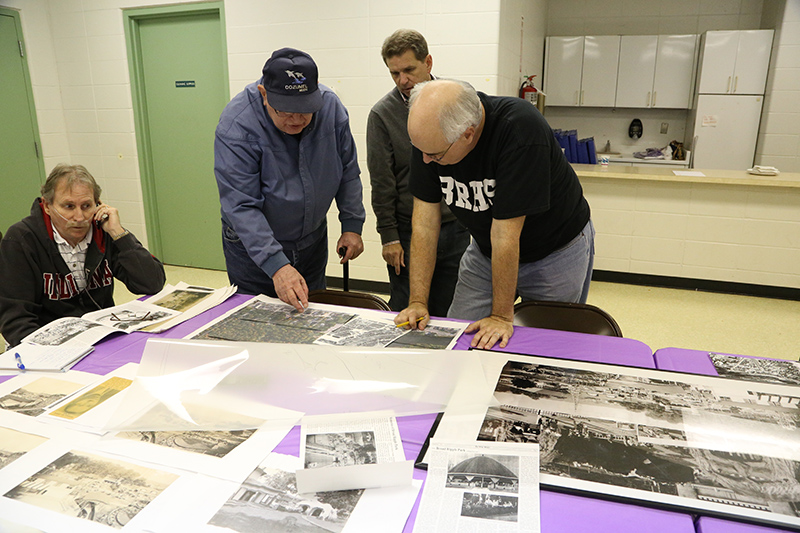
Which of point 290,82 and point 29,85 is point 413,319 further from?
point 29,85

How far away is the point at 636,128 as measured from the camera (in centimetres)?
655

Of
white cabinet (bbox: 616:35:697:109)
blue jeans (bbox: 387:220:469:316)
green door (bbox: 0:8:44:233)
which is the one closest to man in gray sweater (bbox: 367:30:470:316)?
blue jeans (bbox: 387:220:469:316)

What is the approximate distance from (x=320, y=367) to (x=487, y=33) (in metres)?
3.00

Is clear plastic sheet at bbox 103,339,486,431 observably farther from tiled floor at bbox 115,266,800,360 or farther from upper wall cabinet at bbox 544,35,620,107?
upper wall cabinet at bbox 544,35,620,107

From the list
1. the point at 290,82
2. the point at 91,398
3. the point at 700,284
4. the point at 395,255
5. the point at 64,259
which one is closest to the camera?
the point at 91,398

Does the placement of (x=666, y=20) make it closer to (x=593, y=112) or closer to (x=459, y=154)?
(x=593, y=112)

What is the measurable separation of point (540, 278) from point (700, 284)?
3.04 metres

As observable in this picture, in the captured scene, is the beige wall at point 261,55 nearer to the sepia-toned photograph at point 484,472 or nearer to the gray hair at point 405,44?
the gray hair at point 405,44

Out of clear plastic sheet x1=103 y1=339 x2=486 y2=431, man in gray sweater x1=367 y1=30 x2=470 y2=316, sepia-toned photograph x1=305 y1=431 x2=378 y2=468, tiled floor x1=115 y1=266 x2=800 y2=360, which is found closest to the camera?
sepia-toned photograph x1=305 y1=431 x2=378 y2=468

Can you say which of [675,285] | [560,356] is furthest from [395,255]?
[675,285]

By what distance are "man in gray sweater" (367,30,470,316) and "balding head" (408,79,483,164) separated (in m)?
0.85

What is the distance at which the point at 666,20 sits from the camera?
6.16m

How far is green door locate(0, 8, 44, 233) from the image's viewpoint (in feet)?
14.2

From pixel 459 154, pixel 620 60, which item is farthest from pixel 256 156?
pixel 620 60
